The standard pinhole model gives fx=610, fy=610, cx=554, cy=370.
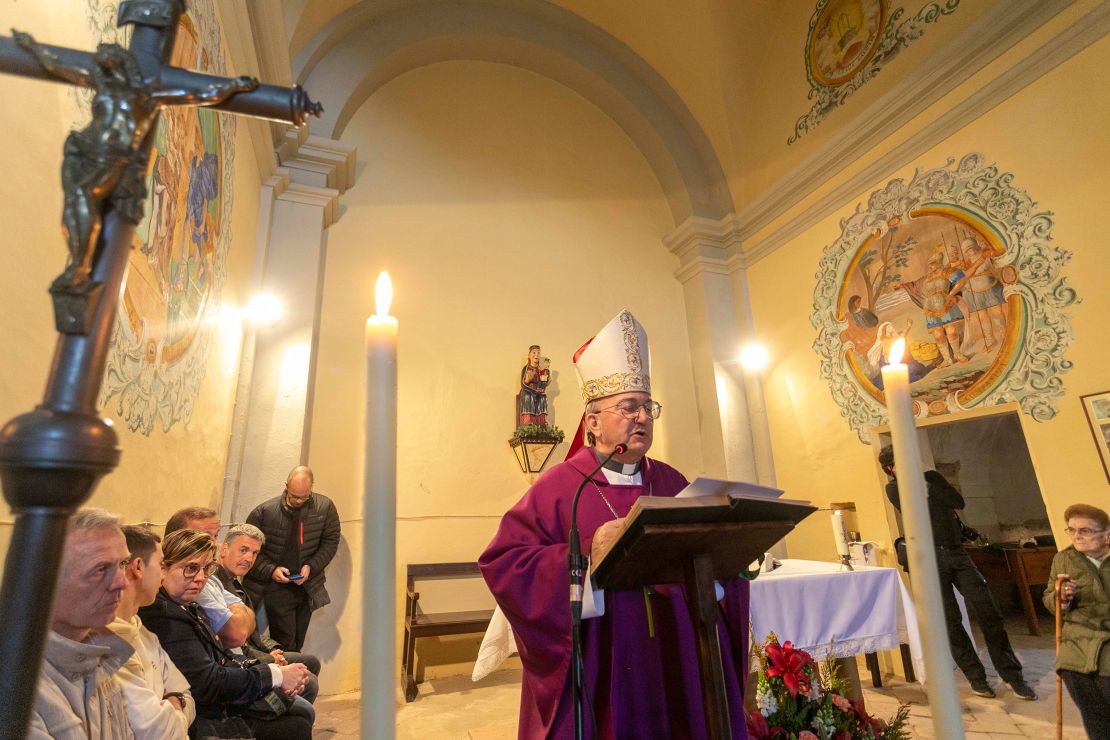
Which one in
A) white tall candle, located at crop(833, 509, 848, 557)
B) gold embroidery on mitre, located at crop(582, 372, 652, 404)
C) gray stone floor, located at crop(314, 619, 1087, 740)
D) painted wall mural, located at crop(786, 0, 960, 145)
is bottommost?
gray stone floor, located at crop(314, 619, 1087, 740)

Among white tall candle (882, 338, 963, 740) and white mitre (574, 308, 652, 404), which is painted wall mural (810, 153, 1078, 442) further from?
white tall candle (882, 338, 963, 740)

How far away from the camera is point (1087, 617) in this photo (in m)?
3.24

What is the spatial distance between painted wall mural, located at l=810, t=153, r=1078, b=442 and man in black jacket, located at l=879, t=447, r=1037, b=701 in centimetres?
85

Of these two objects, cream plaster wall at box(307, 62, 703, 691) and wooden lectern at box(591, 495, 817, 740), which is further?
cream plaster wall at box(307, 62, 703, 691)

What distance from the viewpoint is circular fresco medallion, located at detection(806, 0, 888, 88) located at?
5.98 m

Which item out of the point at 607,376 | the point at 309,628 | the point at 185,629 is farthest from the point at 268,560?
the point at 607,376

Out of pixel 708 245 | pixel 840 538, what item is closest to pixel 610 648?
pixel 840 538

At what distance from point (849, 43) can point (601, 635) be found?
6.62 meters

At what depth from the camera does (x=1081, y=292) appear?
4.19 meters

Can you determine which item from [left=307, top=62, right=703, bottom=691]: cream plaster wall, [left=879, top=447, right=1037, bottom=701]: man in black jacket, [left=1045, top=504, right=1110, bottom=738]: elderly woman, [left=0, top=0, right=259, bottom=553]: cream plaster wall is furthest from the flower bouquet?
[left=307, top=62, right=703, bottom=691]: cream plaster wall

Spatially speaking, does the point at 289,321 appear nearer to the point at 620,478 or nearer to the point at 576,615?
the point at 620,478

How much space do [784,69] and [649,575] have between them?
7.27 metres

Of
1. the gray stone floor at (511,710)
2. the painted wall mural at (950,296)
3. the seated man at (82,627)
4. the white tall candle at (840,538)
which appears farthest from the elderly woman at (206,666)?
the painted wall mural at (950,296)

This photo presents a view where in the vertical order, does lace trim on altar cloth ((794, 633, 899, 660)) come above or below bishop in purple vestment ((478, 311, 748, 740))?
below
